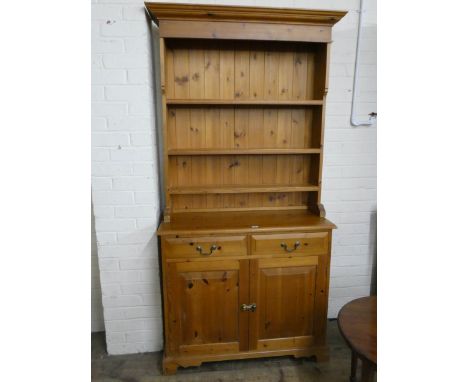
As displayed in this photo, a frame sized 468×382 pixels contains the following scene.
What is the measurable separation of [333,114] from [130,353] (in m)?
2.16

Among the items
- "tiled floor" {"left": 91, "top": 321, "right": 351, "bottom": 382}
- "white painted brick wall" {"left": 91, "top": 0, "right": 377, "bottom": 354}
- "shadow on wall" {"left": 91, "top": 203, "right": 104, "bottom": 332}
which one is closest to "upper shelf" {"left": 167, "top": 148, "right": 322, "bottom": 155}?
"white painted brick wall" {"left": 91, "top": 0, "right": 377, "bottom": 354}

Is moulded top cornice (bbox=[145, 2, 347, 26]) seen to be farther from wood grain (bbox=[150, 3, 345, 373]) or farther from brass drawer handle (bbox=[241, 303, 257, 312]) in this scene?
brass drawer handle (bbox=[241, 303, 257, 312])

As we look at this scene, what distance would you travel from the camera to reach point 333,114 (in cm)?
206

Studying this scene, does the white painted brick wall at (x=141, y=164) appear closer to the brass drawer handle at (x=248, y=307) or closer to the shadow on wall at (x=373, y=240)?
the shadow on wall at (x=373, y=240)

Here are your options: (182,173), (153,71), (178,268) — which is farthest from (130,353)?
(153,71)

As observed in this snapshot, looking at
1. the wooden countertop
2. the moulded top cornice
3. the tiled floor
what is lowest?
the tiled floor

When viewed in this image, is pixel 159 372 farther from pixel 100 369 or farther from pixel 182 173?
pixel 182 173

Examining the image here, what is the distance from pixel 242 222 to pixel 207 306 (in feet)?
1.78

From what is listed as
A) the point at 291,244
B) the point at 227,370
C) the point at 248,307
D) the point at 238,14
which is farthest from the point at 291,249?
the point at 238,14

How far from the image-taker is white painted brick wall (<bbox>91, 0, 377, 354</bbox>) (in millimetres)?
1685

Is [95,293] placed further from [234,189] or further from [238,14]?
[238,14]

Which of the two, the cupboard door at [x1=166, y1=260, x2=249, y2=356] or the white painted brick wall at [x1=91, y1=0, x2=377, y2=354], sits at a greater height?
the white painted brick wall at [x1=91, y1=0, x2=377, y2=354]

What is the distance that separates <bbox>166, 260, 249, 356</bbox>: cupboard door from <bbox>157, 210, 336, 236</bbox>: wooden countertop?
0.19 m

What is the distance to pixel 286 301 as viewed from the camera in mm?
1809
